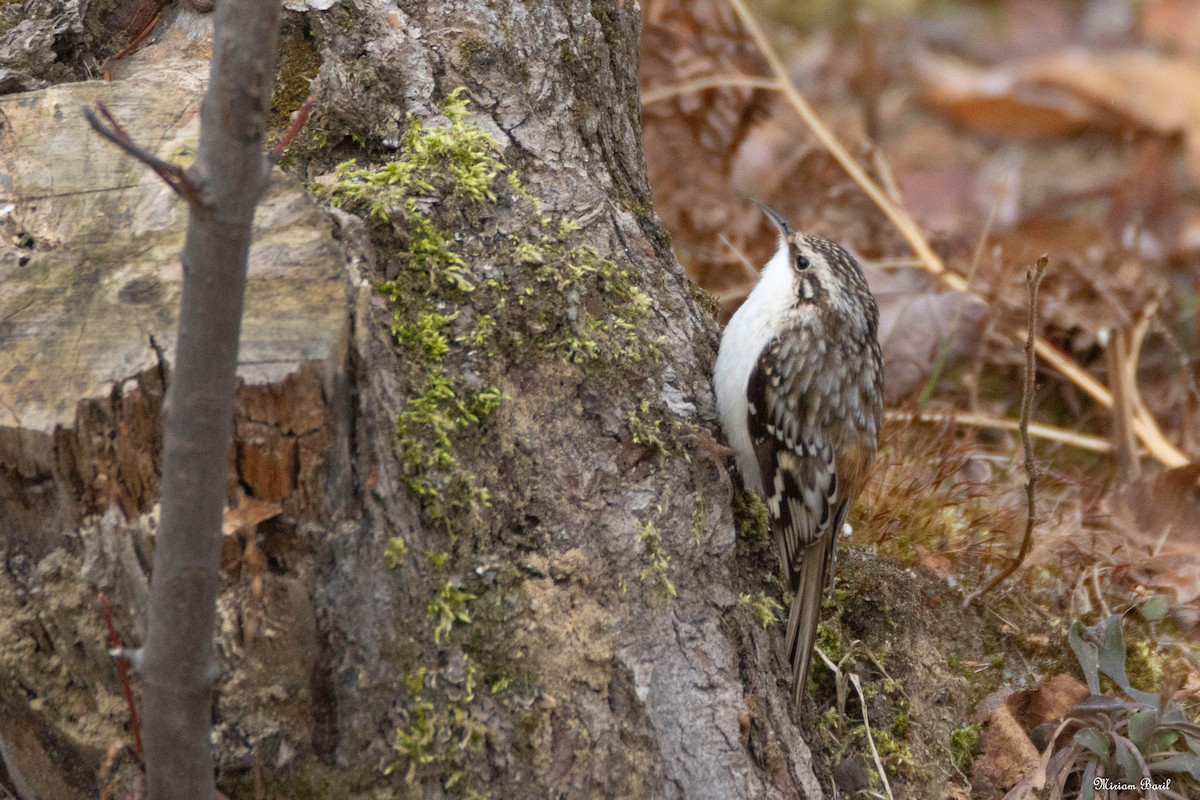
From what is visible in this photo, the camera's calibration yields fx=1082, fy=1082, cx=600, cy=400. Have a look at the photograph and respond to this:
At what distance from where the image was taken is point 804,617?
2.56 metres

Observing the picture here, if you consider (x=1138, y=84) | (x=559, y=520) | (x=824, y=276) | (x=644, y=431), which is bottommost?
(x=559, y=520)

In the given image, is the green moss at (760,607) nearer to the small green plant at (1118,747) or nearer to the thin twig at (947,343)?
the small green plant at (1118,747)

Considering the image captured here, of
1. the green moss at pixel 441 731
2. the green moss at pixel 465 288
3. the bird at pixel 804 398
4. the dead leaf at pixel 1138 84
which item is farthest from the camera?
the dead leaf at pixel 1138 84

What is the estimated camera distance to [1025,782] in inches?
101

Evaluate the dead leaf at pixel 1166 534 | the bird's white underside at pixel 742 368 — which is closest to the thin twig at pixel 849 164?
the dead leaf at pixel 1166 534

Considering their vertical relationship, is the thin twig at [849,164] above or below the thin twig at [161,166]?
below

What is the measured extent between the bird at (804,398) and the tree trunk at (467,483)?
12 centimetres

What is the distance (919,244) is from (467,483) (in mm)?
3274

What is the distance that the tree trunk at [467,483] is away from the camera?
1.85 meters

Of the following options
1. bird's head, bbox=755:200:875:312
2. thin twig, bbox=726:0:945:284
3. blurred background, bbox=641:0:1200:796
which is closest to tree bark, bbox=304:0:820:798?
bird's head, bbox=755:200:875:312

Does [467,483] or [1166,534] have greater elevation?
[467,483]

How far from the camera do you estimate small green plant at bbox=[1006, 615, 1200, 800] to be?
8.06 ft

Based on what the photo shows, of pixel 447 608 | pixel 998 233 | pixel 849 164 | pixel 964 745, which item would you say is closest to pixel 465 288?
pixel 447 608
